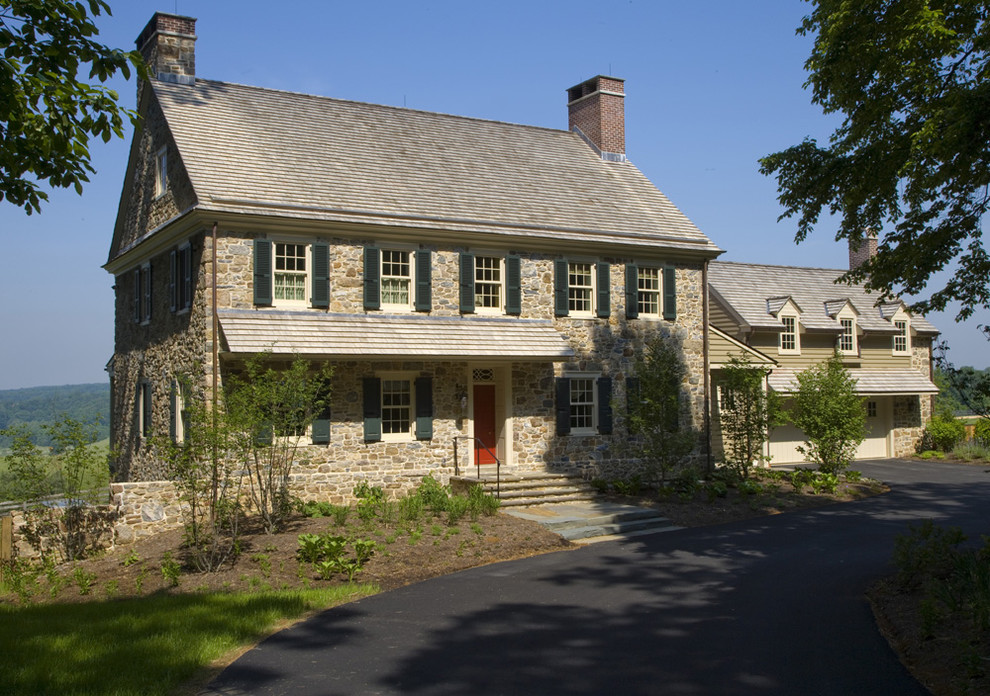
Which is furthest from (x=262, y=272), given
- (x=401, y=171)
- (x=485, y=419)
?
(x=485, y=419)

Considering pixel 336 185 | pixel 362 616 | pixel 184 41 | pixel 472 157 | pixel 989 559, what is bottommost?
pixel 362 616

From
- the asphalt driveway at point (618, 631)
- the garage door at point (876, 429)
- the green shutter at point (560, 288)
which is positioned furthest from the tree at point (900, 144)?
the garage door at point (876, 429)

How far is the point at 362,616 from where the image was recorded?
10.6m

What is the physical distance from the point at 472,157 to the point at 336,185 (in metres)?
4.95

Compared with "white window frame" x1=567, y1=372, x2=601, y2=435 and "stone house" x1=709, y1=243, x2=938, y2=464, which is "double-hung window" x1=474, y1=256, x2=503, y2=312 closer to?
"white window frame" x1=567, y1=372, x2=601, y2=435

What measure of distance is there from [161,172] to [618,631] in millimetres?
15759

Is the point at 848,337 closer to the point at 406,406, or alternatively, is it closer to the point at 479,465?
the point at 479,465

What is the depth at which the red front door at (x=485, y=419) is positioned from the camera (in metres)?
20.7

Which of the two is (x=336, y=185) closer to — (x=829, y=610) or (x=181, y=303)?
(x=181, y=303)

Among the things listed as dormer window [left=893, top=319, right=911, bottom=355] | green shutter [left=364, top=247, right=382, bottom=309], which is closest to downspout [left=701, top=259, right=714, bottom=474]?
green shutter [left=364, top=247, right=382, bottom=309]

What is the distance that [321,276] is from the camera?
18.4 metres

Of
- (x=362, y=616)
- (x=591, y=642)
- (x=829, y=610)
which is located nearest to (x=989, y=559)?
(x=829, y=610)

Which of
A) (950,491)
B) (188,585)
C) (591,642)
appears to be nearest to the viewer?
(591,642)

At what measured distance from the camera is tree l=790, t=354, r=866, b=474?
22.3 meters
